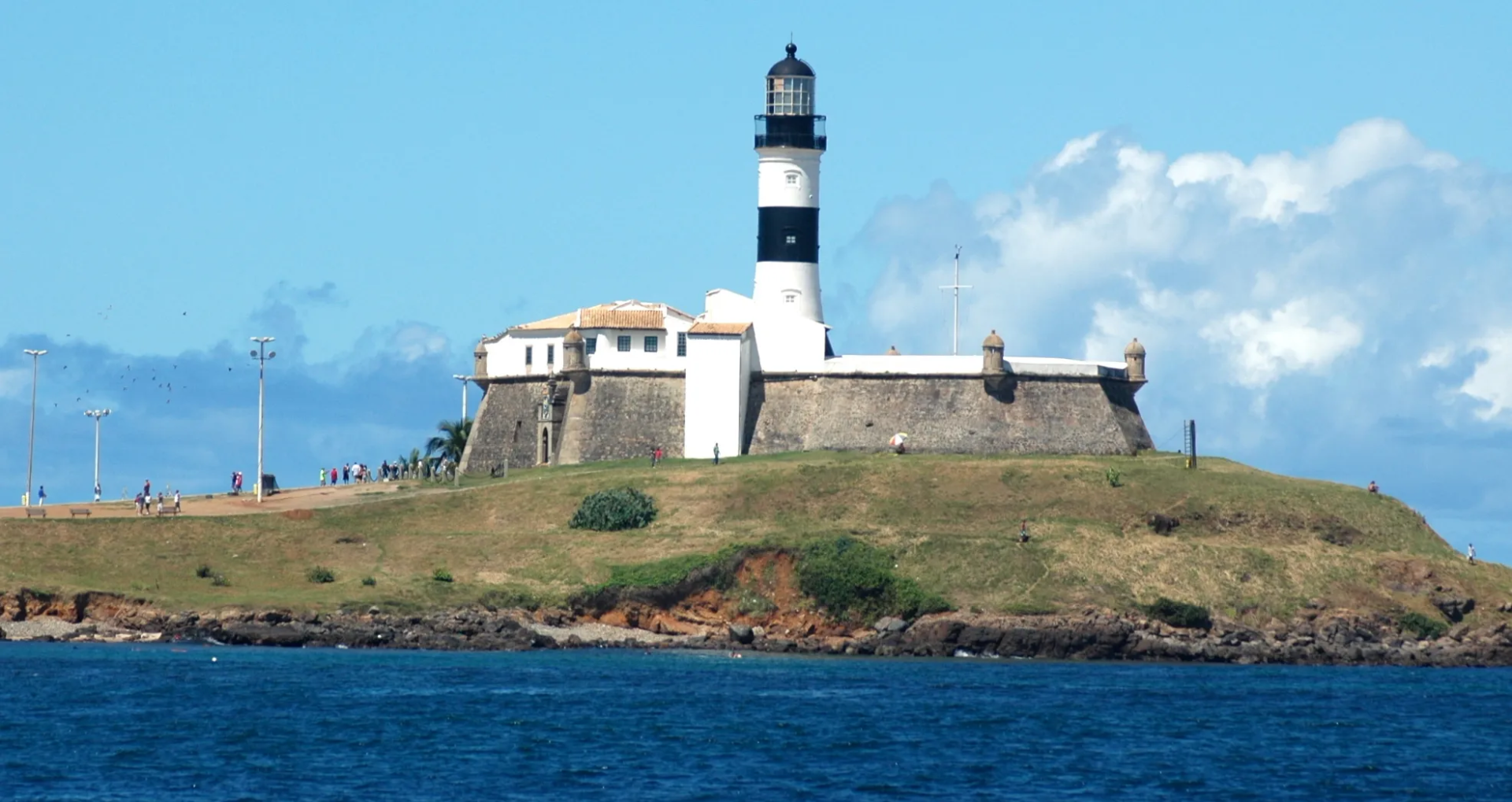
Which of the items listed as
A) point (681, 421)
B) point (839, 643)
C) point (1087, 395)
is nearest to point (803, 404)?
point (681, 421)

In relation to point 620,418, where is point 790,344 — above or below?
above

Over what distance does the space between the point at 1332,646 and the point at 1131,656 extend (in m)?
6.60

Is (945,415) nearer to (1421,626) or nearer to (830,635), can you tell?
(830,635)

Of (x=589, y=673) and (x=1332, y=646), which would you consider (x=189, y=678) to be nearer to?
(x=589, y=673)

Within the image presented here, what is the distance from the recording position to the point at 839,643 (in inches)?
2990

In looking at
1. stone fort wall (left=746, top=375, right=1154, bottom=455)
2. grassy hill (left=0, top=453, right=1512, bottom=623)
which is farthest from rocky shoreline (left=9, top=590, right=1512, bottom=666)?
stone fort wall (left=746, top=375, right=1154, bottom=455)

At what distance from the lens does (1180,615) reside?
76.2 m

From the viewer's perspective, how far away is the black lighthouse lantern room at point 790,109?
8956 centimetres

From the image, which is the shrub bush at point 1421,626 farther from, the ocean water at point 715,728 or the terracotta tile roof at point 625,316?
the terracotta tile roof at point 625,316

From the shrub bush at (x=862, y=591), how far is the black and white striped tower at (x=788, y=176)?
16824mm

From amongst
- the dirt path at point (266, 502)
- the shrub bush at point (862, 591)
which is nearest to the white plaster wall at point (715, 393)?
the dirt path at point (266, 502)

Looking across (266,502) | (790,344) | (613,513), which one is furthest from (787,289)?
(266,502)

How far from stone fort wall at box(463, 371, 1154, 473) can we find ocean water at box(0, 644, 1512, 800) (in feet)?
54.4

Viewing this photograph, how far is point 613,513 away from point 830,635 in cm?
1042
